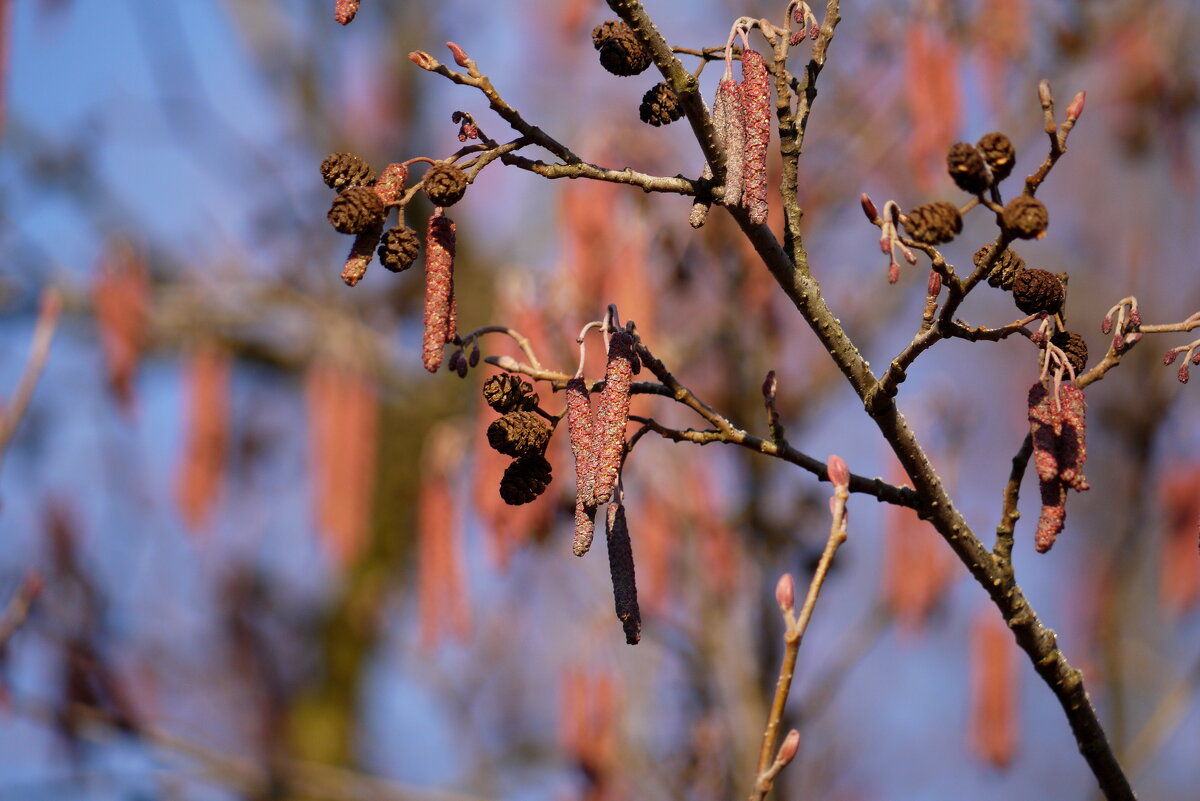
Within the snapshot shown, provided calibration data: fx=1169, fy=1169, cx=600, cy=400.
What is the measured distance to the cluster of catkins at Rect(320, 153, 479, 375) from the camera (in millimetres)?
1388

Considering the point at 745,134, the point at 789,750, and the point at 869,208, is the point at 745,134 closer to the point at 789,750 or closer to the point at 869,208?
the point at 869,208

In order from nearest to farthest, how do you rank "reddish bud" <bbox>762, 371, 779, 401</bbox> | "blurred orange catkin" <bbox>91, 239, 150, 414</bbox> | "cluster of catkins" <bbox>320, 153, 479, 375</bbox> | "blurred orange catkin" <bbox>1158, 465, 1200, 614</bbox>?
"cluster of catkins" <bbox>320, 153, 479, 375</bbox>, "reddish bud" <bbox>762, 371, 779, 401</bbox>, "blurred orange catkin" <bbox>1158, 465, 1200, 614</bbox>, "blurred orange catkin" <bbox>91, 239, 150, 414</bbox>

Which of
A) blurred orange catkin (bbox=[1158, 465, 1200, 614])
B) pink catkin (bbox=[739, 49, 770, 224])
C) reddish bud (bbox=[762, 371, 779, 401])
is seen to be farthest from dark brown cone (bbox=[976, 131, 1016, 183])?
blurred orange catkin (bbox=[1158, 465, 1200, 614])

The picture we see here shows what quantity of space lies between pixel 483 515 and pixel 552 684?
22.7 ft

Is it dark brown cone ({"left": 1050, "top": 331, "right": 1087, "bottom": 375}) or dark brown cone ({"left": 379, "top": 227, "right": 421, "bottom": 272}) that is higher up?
dark brown cone ({"left": 1050, "top": 331, "right": 1087, "bottom": 375})

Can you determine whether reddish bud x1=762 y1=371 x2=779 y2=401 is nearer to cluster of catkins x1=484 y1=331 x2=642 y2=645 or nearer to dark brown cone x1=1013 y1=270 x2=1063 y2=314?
cluster of catkins x1=484 y1=331 x2=642 y2=645

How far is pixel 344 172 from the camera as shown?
1.49 meters

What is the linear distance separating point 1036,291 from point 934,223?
197mm

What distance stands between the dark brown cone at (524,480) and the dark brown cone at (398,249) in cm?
30

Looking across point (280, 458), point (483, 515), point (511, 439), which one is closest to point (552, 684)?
point (280, 458)

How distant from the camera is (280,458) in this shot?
9312 mm

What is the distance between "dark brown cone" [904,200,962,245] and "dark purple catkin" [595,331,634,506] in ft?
1.27

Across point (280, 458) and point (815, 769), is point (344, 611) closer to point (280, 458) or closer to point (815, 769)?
point (280, 458)

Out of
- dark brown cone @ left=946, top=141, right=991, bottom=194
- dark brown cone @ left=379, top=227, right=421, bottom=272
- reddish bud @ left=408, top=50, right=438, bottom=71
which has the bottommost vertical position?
dark brown cone @ left=379, top=227, right=421, bottom=272
